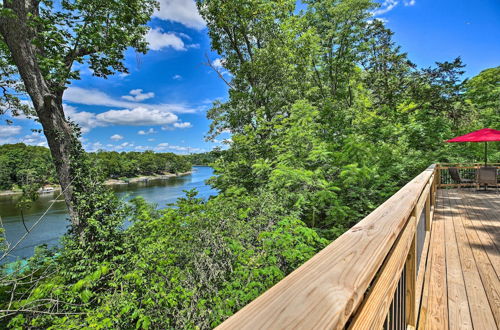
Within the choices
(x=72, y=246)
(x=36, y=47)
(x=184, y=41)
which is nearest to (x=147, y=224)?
(x=72, y=246)

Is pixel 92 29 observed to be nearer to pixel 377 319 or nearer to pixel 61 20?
pixel 61 20

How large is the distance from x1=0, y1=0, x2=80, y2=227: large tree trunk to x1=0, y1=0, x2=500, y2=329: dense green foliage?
0.64 m

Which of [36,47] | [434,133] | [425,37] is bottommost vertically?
[434,133]

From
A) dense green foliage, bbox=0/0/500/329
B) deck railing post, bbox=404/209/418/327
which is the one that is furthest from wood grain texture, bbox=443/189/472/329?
dense green foliage, bbox=0/0/500/329

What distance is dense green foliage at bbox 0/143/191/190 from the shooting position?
17.6 feet

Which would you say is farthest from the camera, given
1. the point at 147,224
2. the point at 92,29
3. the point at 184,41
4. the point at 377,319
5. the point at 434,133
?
the point at 184,41

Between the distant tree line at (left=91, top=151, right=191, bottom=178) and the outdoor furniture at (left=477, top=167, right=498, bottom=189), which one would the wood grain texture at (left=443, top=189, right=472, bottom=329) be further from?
the distant tree line at (left=91, top=151, right=191, bottom=178)

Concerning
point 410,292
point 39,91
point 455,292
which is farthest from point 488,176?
point 39,91

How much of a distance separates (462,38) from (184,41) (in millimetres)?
24226

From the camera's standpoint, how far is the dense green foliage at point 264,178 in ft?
11.7

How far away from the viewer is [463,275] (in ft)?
8.04

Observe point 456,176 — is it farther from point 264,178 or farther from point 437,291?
point 437,291

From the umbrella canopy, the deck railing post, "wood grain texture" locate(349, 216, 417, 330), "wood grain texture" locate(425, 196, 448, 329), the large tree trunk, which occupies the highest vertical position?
the large tree trunk

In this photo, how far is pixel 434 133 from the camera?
34.9 feet
